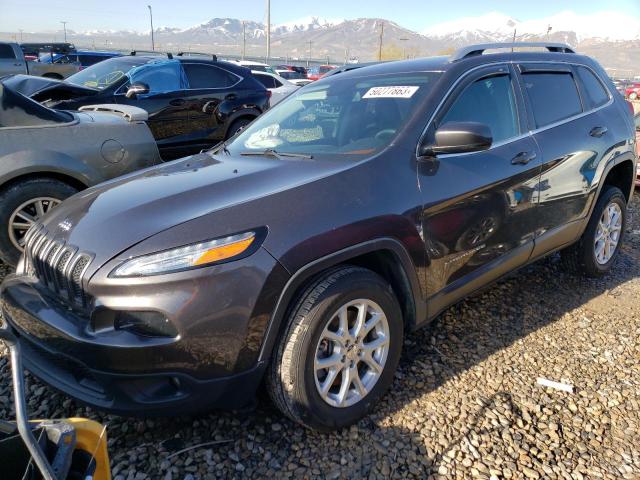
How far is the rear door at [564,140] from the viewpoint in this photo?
132 inches

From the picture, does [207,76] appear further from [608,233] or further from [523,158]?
[608,233]

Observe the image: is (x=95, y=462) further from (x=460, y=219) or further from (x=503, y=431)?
(x=460, y=219)

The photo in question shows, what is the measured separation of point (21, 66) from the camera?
46.2 ft

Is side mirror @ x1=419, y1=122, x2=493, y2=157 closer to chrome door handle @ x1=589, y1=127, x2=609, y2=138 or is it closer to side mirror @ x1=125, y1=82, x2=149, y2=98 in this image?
chrome door handle @ x1=589, y1=127, x2=609, y2=138

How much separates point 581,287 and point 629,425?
1.83 m

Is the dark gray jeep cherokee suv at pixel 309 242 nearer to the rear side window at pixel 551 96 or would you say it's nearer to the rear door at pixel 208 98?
the rear side window at pixel 551 96

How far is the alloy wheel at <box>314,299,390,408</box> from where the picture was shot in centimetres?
230

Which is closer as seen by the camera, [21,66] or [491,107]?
[491,107]

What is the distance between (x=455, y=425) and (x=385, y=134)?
152 cm

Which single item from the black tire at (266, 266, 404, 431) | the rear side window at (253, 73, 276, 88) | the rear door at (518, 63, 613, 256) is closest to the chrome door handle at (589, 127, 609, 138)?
the rear door at (518, 63, 613, 256)

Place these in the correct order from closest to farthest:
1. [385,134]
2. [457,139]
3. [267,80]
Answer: [457,139] < [385,134] < [267,80]

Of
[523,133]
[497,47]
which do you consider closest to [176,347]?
[523,133]

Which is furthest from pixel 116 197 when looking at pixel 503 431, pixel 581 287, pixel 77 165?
pixel 581 287

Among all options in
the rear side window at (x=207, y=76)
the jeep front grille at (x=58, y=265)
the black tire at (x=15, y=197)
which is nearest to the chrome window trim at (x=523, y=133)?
the jeep front grille at (x=58, y=265)
